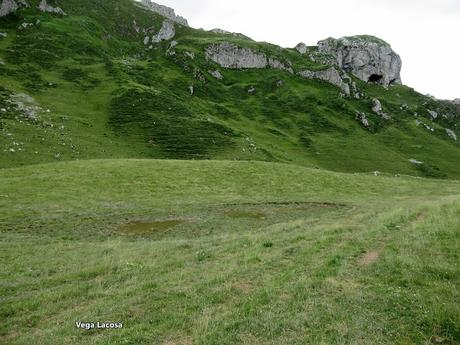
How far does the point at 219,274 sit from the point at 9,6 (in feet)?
609

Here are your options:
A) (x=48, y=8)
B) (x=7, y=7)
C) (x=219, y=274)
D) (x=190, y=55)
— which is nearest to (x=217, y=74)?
(x=190, y=55)

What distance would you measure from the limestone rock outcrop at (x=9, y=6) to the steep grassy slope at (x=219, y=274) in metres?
149

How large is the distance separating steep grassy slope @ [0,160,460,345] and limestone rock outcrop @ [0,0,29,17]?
14939cm

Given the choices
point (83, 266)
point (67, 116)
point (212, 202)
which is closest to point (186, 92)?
point (67, 116)

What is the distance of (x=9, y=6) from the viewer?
535 ft

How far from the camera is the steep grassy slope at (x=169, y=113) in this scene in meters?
89.0

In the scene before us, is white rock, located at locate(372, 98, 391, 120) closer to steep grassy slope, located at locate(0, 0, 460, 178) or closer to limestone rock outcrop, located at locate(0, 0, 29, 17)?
steep grassy slope, located at locate(0, 0, 460, 178)

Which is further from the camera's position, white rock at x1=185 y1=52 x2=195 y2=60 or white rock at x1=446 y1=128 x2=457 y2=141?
white rock at x1=185 y1=52 x2=195 y2=60

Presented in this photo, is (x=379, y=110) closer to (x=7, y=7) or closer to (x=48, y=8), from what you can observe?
(x=48, y=8)

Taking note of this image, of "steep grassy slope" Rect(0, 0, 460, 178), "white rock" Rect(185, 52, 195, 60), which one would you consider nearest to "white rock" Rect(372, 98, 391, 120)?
"steep grassy slope" Rect(0, 0, 460, 178)

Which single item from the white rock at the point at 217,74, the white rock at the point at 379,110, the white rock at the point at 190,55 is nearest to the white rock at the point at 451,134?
the white rock at the point at 379,110

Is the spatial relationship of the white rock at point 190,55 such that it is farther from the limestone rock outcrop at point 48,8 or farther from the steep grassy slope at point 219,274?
the steep grassy slope at point 219,274

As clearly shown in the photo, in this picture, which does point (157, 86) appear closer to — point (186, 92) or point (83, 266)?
point (186, 92)

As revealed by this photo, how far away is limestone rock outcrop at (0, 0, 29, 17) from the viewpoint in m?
160
